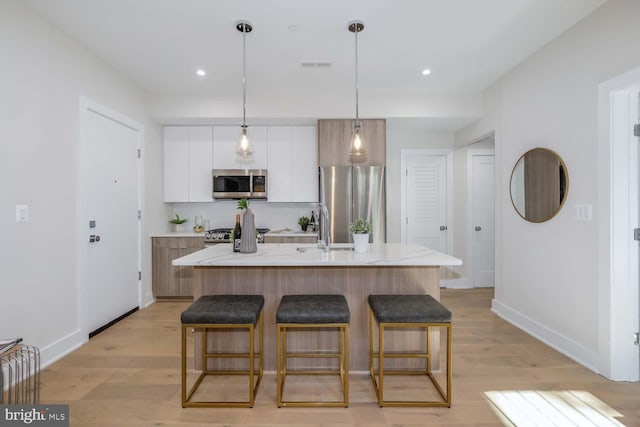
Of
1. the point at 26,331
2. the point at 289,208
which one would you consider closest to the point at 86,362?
the point at 26,331

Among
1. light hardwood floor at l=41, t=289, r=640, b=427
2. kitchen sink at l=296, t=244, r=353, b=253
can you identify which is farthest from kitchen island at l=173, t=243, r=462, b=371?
light hardwood floor at l=41, t=289, r=640, b=427

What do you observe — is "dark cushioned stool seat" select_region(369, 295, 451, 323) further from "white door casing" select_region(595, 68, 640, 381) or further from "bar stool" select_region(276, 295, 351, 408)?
"white door casing" select_region(595, 68, 640, 381)

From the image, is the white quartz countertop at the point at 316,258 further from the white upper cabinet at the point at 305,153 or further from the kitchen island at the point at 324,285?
the white upper cabinet at the point at 305,153

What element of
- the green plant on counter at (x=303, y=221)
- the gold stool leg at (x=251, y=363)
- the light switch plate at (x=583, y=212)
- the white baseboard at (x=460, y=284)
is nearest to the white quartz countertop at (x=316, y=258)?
the gold stool leg at (x=251, y=363)

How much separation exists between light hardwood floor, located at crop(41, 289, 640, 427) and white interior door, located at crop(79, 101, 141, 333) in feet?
1.34

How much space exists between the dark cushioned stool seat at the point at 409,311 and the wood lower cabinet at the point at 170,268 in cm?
283

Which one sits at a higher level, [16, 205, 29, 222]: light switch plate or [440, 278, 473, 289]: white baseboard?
[16, 205, 29, 222]: light switch plate

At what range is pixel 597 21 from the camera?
7.84ft

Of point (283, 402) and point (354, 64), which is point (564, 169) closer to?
point (354, 64)

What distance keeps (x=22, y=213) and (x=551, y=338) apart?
434 cm

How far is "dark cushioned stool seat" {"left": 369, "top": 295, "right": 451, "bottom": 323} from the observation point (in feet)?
6.31

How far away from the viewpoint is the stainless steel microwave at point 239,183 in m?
4.34

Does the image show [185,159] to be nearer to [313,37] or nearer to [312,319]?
[313,37]

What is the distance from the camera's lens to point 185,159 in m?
4.41
